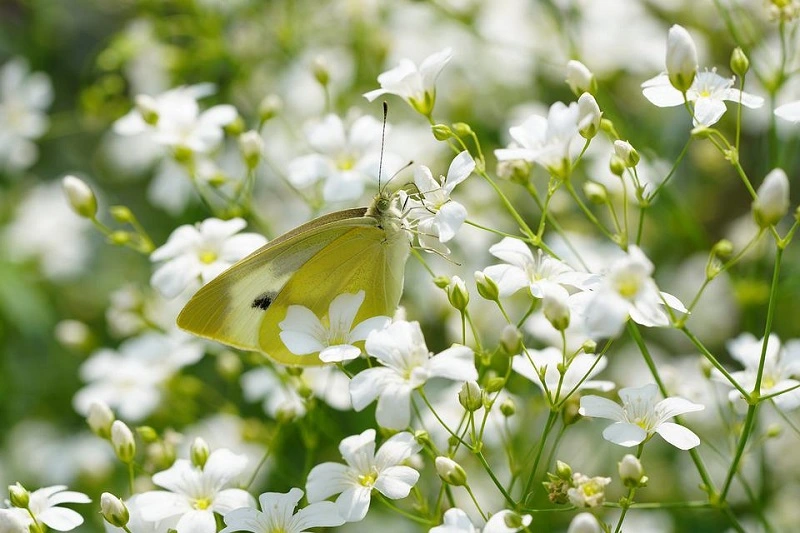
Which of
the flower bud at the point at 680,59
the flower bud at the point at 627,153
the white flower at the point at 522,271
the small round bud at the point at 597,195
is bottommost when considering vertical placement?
the white flower at the point at 522,271

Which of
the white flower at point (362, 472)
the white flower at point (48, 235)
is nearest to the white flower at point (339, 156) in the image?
the white flower at point (362, 472)

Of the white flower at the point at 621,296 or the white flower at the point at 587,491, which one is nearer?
the white flower at the point at 621,296

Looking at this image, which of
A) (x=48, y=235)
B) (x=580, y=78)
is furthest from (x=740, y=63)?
(x=48, y=235)

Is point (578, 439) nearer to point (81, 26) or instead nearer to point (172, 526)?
point (172, 526)

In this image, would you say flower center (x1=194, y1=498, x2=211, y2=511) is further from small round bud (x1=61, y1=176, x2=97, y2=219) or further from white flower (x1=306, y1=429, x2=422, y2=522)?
small round bud (x1=61, y1=176, x2=97, y2=219)

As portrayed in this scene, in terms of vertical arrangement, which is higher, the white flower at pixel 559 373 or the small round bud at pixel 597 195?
A: the small round bud at pixel 597 195

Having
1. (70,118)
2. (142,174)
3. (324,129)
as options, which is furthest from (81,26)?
(324,129)

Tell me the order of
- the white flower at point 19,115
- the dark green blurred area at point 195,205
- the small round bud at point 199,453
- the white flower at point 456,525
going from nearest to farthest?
the white flower at point 456,525, the small round bud at point 199,453, the dark green blurred area at point 195,205, the white flower at point 19,115

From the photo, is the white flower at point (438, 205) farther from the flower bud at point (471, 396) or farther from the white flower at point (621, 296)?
the white flower at point (621, 296)
